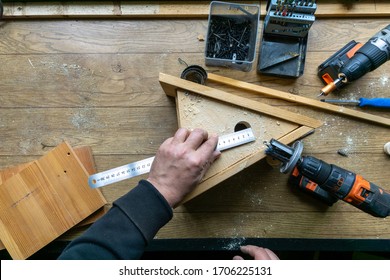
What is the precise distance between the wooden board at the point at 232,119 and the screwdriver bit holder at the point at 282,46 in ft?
0.75

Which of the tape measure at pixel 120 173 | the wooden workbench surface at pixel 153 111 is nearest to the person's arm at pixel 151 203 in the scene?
the tape measure at pixel 120 173

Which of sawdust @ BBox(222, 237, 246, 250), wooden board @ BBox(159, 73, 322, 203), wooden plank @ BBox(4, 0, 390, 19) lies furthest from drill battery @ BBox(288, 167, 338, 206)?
wooden plank @ BBox(4, 0, 390, 19)

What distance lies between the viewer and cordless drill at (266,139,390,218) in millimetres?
1013

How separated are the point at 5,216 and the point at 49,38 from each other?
0.69m

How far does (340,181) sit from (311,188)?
151 mm

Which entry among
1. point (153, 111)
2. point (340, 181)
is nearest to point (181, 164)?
point (153, 111)

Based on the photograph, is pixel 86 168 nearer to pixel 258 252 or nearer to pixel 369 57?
pixel 258 252

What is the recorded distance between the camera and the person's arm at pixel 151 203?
85 centimetres

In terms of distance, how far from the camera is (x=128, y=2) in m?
1.30

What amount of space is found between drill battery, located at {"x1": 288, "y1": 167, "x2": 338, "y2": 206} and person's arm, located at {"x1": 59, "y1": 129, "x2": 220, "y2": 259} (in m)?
0.33

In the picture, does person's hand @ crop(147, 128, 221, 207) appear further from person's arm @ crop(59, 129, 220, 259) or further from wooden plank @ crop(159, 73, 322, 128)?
wooden plank @ crop(159, 73, 322, 128)

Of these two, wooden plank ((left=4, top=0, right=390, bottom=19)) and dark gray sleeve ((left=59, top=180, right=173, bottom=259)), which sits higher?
wooden plank ((left=4, top=0, right=390, bottom=19))

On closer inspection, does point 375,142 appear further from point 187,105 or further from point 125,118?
point 125,118

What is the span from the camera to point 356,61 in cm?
115
